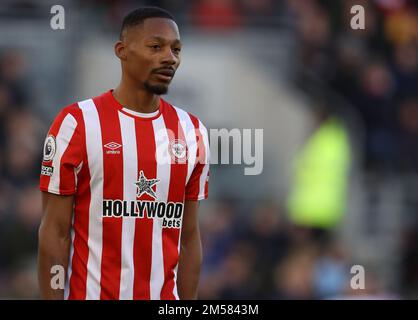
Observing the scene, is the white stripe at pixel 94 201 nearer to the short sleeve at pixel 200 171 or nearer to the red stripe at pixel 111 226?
the red stripe at pixel 111 226

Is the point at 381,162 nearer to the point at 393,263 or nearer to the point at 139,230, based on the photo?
the point at 393,263

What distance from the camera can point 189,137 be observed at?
541 centimetres

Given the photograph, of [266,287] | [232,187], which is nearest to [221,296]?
[266,287]

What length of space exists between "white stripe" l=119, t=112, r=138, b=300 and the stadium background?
518 cm

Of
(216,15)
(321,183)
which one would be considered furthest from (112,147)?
(216,15)

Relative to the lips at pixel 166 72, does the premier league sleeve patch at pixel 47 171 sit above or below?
below

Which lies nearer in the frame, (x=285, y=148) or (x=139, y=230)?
(x=139, y=230)

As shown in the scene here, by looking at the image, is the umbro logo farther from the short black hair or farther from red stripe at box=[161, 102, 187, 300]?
the short black hair

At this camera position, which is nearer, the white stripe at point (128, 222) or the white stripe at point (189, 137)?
the white stripe at point (128, 222)

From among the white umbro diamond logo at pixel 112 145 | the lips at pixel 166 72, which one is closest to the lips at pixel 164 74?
the lips at pixel 166 72

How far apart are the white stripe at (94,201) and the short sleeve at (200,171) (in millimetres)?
455

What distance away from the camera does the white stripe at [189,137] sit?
536cm
